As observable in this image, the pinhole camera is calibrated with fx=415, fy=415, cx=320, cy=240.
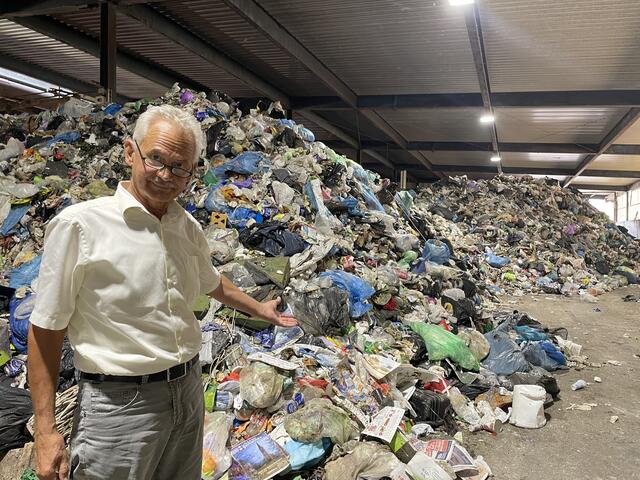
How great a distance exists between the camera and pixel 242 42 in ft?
24.4

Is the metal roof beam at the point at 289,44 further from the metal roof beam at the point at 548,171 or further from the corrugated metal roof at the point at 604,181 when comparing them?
the corrugated metal roof at the point at 604,181

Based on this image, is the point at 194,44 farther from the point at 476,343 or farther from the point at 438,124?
the point at 438,124

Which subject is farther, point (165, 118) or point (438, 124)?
point (438, 124)

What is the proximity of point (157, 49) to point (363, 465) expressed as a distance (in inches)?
325

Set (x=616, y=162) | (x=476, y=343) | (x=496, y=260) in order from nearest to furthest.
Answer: (x=476, y=343)
(x=496, y=260)
(x=616, y=162)

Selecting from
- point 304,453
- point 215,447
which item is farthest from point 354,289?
point 215,447

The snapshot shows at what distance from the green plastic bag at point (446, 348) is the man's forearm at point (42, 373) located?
3128 mm

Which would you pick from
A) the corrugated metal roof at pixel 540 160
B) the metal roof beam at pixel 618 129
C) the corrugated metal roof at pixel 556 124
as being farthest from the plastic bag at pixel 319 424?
the corrugated metal roof at pixel 540 160

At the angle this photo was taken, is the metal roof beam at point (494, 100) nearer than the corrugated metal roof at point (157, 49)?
No

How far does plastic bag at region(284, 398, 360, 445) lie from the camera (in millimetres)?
2303

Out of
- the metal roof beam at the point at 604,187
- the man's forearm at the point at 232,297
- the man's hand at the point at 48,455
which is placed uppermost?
the metal roof beam at the point at 604,187

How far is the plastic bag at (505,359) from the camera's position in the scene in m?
3.90

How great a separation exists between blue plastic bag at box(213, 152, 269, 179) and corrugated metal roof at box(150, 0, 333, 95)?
2.39 m

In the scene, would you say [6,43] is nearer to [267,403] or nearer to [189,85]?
[189,85]
